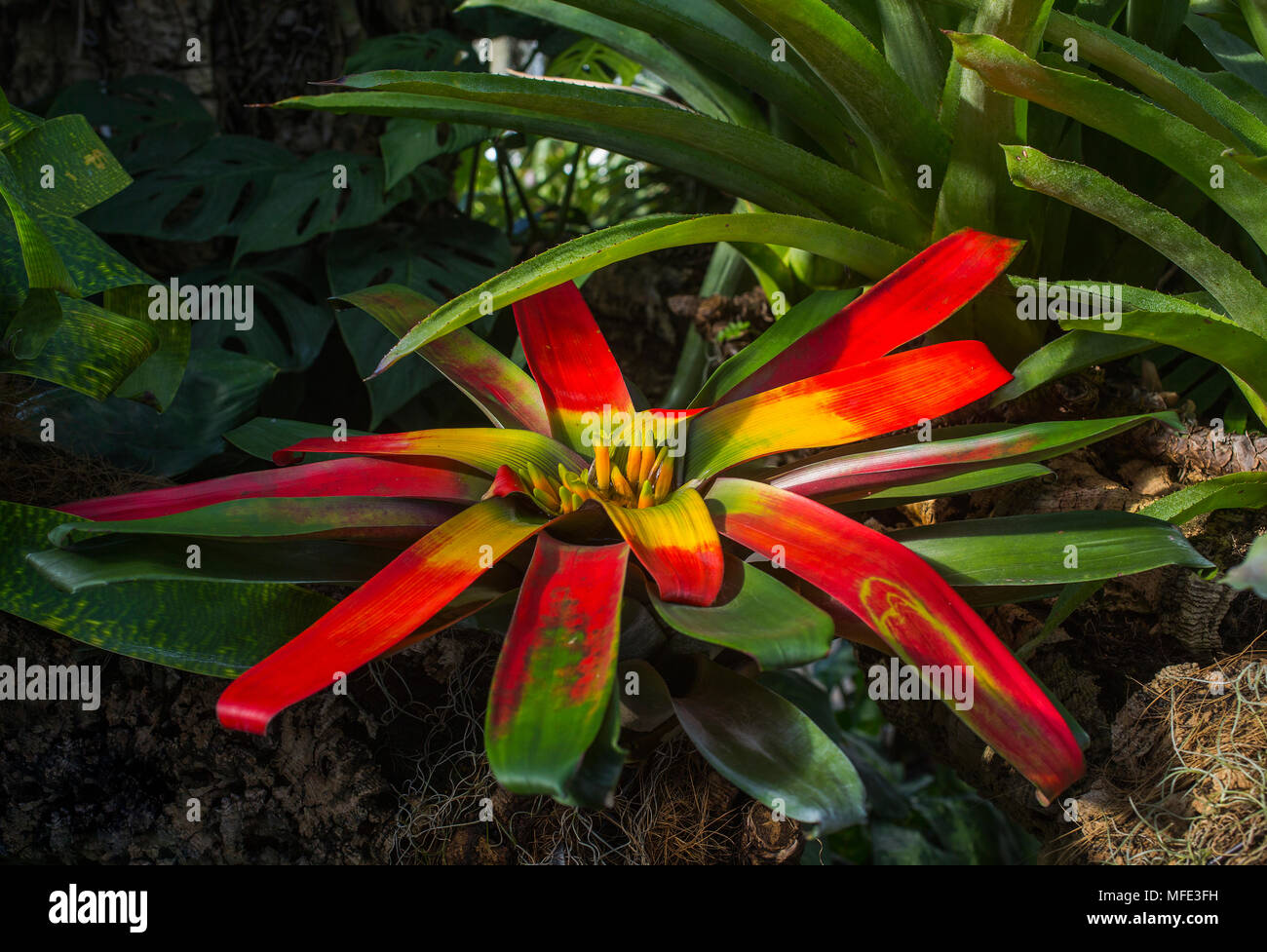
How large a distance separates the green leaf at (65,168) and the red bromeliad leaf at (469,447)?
0.34 meters

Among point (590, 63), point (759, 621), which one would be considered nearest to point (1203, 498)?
point (759, 621)

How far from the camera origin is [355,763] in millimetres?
779

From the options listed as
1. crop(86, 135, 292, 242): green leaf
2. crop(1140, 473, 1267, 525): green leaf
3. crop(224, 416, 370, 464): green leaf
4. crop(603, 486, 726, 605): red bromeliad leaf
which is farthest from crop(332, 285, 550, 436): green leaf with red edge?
crop(1140, 473, 1267, 525): green leaf

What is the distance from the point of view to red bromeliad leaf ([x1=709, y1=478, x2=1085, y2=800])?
585 mm

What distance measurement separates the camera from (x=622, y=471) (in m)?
0.82

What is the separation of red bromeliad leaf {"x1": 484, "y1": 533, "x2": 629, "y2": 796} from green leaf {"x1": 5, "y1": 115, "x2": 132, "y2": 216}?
602 millimetres

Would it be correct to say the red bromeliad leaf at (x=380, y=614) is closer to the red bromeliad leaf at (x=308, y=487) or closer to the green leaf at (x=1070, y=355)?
the red bromeliad leaf at (x=308, y=487)

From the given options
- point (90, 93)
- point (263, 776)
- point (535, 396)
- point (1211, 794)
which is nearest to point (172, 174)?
point (90, 93)

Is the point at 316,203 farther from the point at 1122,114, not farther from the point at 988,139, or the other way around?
the point at 1122,114

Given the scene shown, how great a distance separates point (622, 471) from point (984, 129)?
1.57ft

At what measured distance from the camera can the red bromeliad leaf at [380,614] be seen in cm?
57

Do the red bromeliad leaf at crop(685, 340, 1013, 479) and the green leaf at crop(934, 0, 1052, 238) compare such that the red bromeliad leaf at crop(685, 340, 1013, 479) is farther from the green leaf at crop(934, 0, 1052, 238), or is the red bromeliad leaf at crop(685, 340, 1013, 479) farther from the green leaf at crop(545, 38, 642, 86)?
the green leaf at crop(545, 38, 642, 86)

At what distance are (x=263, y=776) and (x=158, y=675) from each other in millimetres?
131

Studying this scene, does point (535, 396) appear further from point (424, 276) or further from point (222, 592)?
point (424, 276)
